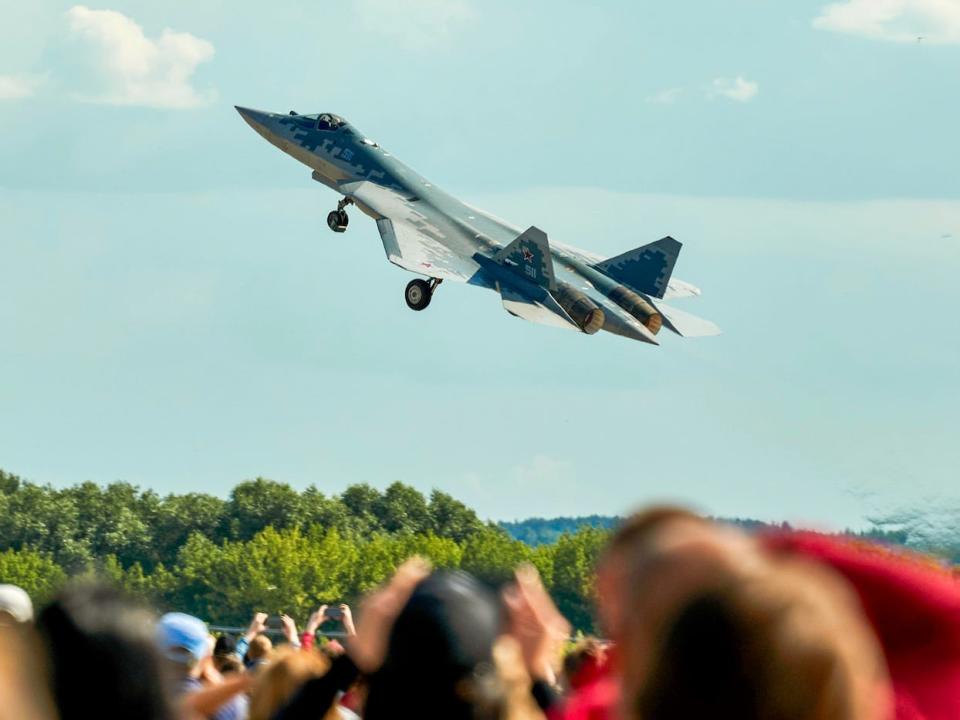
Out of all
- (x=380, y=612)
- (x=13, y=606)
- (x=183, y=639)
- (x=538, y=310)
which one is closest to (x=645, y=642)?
(x=380, y=612)

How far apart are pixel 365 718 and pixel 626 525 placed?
1518mm

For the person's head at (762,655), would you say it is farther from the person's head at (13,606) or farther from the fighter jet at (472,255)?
the fighter jet at (472,255)

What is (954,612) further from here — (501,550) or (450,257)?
(501,550)

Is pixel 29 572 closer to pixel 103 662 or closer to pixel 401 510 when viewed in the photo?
pixel 401 510

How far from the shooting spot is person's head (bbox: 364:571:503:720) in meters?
5.42

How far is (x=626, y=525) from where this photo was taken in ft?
14.8

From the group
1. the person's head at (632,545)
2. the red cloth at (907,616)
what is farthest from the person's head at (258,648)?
the person's head at (632,545)

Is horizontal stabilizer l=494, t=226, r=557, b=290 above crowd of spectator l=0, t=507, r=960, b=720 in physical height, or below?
above

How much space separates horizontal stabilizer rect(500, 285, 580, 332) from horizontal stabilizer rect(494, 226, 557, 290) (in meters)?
0.51

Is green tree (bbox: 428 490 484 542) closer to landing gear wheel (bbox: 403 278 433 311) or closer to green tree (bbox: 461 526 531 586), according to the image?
green tree (bbox: 461 526 531 586)

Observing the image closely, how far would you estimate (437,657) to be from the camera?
5.43 metres

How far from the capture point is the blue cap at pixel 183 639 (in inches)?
347

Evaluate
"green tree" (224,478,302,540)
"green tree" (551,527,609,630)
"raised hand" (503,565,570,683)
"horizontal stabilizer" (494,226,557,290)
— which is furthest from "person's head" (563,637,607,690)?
"green tree" (224,478,302,540)

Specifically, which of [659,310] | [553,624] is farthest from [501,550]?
[553,624]
